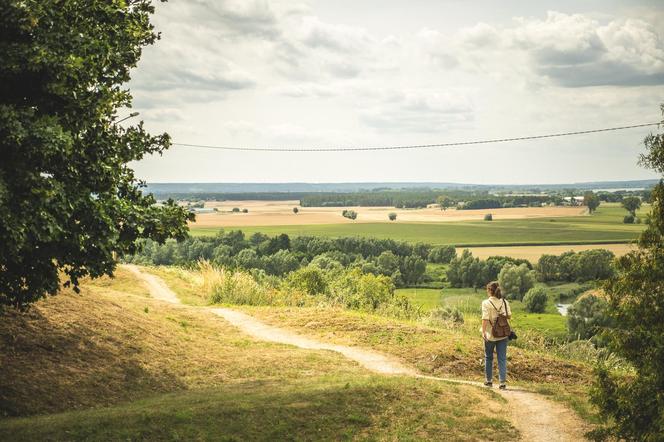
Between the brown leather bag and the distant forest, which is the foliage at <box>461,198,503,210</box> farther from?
the brown leather bag

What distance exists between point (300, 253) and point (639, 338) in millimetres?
68808

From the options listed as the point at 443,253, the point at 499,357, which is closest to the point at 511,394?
the point at 499,357

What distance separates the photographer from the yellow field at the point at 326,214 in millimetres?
88438

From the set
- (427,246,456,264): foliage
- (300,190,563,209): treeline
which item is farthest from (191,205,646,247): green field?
(300,190,563,209): treeline

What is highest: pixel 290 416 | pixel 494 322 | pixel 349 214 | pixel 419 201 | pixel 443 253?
pixel 419 201

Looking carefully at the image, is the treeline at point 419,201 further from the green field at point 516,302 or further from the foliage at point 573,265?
the green field at point 516,302

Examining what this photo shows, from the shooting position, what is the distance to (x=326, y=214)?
119m

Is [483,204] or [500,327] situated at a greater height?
[483,204]

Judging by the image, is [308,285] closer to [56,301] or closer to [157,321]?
[157,321]

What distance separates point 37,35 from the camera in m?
7.97

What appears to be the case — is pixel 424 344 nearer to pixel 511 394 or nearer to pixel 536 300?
pixel 511 394

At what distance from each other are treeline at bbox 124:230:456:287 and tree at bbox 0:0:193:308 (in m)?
51.5

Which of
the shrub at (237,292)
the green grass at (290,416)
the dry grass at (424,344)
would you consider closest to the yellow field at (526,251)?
the shrub at (237,292)

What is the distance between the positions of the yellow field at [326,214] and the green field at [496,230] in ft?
6.50
